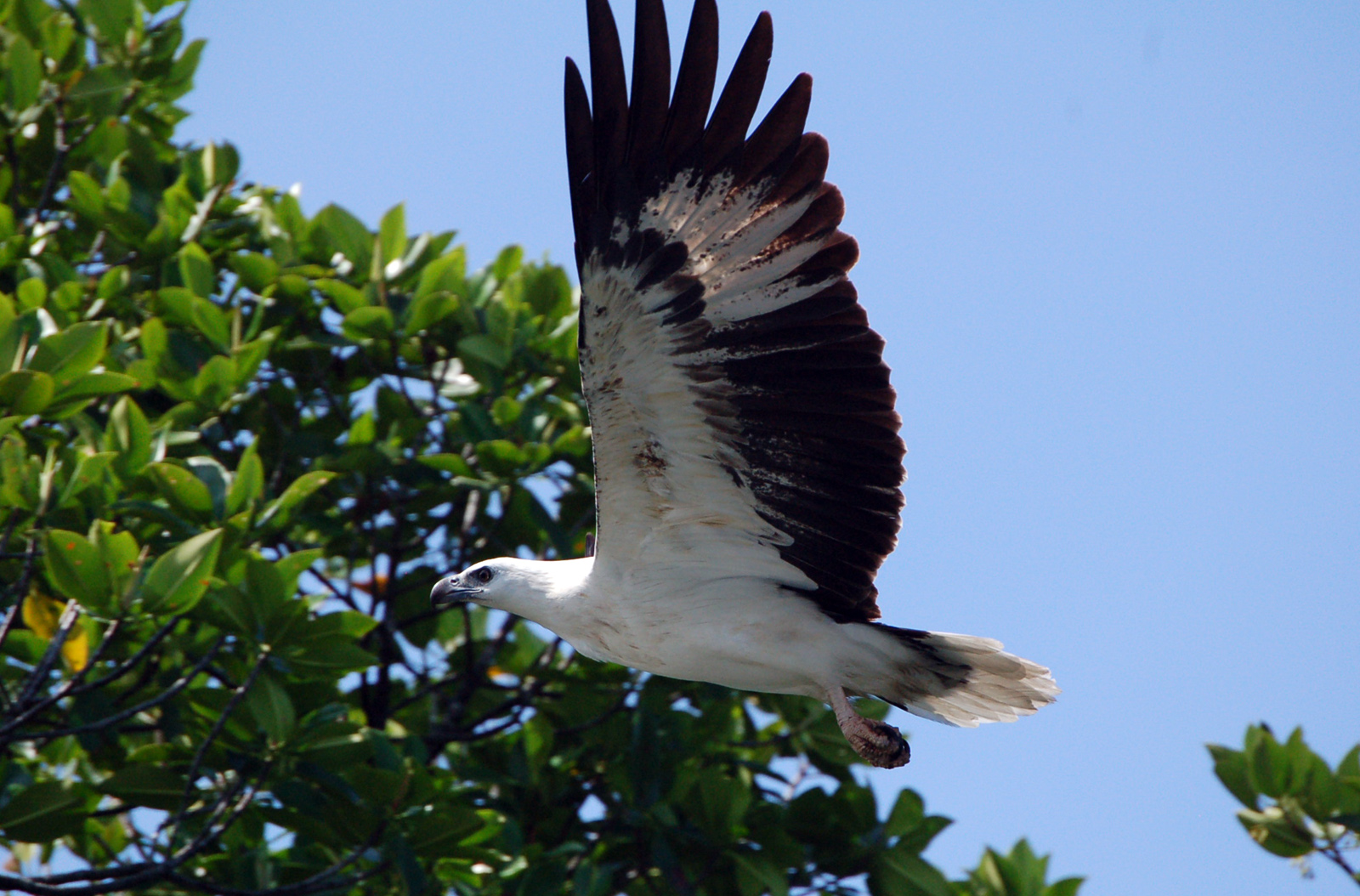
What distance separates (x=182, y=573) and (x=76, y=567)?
346 millimetres

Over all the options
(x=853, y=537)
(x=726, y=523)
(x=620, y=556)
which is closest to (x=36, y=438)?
(x=620, y=556)

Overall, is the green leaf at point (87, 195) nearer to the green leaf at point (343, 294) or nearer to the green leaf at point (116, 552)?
the green leaf at point (343, 294)

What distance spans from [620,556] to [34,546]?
2187 millimetres

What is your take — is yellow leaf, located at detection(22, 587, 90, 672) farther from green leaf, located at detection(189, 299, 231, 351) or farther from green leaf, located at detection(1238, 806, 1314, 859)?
green leaf, located at detection(1238, 806, 1314, 859)

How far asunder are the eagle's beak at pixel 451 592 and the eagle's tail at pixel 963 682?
167cm

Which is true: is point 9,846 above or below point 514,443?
below

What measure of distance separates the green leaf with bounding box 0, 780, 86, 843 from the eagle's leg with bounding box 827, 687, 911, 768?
2942 mm

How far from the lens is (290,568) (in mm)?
5008

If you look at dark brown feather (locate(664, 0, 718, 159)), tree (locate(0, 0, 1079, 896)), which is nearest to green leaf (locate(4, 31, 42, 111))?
tree (locate(0, 0, 1079, 896))

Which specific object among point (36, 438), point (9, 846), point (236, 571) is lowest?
point (9, 846)

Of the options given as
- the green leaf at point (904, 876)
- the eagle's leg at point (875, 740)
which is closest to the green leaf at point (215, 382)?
the eagle's leg at point (875, 740)

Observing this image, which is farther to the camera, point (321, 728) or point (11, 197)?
point (11, 197)

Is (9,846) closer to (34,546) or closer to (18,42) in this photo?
(34,546)

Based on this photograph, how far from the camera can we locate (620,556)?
5.08 meters
